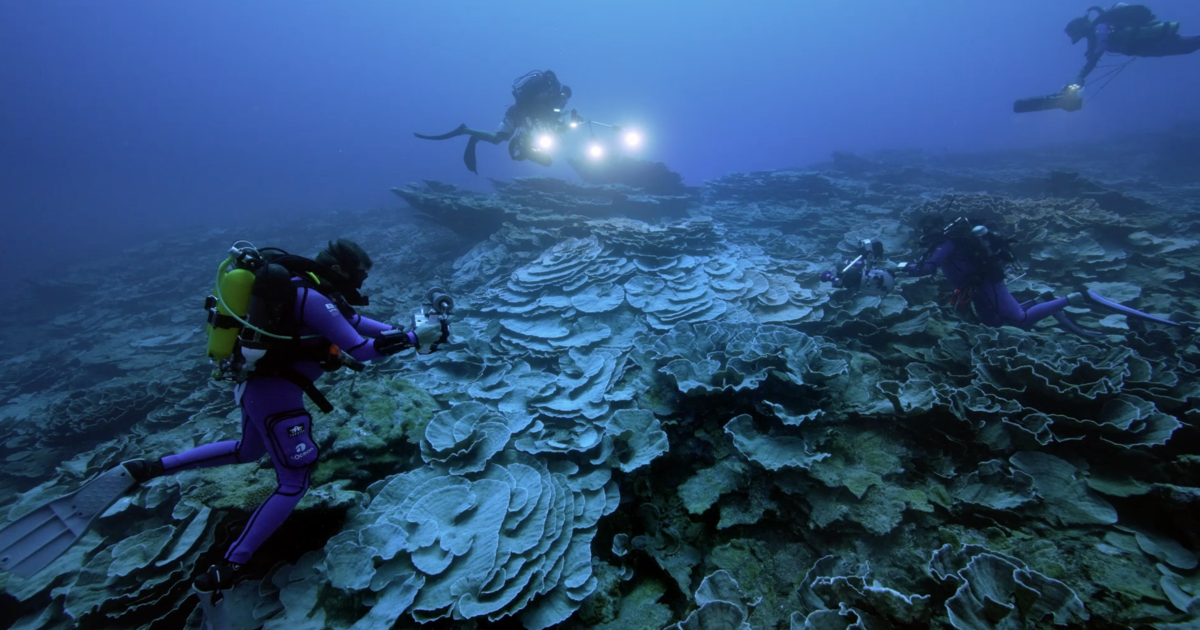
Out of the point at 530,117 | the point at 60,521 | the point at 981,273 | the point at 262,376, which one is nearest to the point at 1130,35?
the point at 981,273

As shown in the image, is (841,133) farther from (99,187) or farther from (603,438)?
(99,187)

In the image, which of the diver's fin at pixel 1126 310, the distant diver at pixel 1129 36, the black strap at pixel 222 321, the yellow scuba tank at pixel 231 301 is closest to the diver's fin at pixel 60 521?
the yellow scuba tank at pixel 231 301

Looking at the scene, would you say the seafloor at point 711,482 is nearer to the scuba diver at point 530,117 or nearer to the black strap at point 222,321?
the black strap at point 222,321

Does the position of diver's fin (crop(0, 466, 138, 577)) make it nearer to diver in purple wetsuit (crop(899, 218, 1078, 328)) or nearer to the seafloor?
the seafloor

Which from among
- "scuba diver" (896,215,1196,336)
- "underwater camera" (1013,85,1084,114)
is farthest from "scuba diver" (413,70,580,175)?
"underwater camera" (1013,85,1084,114)

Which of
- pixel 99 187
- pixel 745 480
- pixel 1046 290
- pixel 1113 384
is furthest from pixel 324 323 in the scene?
pixel 99 187

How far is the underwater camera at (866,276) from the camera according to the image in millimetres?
6570

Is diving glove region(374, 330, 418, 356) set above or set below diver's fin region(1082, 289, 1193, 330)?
above

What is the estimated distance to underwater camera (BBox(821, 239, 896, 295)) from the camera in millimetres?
6570

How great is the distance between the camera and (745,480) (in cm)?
362

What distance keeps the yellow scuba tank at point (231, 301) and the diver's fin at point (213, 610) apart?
170cm

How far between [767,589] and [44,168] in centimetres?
A: 15453

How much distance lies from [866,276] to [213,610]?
8.67m

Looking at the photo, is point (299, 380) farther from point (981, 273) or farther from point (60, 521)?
point (981, 273)
